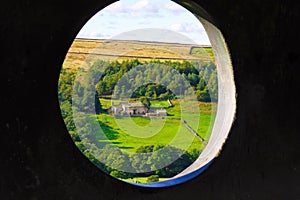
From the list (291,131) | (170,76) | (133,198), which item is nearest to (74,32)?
(133,198)

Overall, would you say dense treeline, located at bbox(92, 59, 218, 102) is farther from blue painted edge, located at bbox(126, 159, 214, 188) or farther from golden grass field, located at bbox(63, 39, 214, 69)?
blue painted edge, located at bbox(126, 159, 214, 188)

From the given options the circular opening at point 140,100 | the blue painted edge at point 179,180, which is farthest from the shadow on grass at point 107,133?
the blue painted edge at point 179,180

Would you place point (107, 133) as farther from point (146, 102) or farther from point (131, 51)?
point (131, 51)

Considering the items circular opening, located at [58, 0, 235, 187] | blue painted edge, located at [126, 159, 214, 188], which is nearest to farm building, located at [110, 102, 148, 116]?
circular opening, located at [58, 0, 235, 187]

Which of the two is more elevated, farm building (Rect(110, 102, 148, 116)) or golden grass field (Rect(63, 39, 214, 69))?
golden grass field (Rect(63, 39, 214, 69))

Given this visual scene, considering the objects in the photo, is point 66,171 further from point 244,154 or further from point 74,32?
point 244,154

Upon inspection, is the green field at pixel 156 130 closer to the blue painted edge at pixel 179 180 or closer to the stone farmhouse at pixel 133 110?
the stone farmhouse at pixel 133 110

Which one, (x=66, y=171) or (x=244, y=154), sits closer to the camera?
(x=66, y=171)
